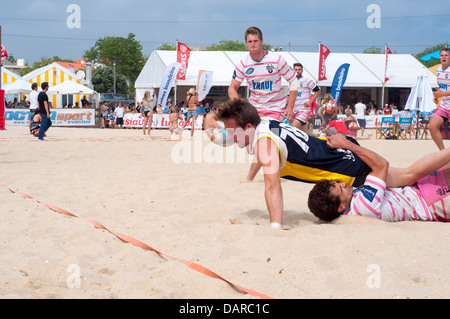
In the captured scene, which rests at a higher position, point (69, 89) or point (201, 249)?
point (69, 89)

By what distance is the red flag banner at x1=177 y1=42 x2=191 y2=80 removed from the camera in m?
24.9

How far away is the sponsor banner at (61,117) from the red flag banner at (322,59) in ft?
43.8

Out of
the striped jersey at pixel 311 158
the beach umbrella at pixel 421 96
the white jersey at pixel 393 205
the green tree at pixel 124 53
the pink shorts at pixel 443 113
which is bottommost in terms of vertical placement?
the white jersey at pixel 393 205

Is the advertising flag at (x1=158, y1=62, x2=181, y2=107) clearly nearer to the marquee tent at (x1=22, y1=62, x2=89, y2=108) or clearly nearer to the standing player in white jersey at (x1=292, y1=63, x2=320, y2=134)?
the standing player in white jersey at (x1=292, y1=63, x2=320, y2=134)

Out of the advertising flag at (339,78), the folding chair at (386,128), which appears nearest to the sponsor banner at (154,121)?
the advertising flag at (339,78)

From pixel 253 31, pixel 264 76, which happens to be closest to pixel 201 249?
pixel 264 76

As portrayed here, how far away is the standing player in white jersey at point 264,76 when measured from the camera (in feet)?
17.8

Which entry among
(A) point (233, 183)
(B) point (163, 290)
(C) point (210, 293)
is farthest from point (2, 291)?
(A) point (233, 183)

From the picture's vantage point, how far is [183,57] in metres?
25.2

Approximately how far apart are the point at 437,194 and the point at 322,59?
23797 millimetres

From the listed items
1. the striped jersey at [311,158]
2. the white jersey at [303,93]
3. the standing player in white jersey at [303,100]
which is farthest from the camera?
the white jersey at [303,93]

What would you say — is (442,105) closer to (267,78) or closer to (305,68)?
(267,78)

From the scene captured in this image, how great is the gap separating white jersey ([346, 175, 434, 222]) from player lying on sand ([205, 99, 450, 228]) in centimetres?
9

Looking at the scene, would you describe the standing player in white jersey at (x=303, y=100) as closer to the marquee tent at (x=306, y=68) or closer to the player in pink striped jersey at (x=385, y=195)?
the player in pink striped jersey at (x=385, y=195)
